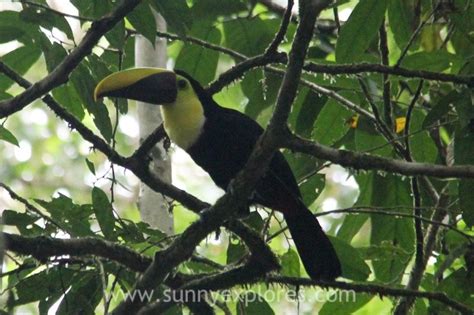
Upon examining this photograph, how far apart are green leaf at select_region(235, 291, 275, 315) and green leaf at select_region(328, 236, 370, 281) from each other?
398 millimetres

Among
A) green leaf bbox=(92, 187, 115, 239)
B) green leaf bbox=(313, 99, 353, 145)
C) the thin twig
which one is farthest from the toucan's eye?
green leaf bbox=(92, 187, 115, 239)

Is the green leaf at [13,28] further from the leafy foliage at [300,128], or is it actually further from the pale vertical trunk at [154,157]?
the pale vertical trunk at [154,157]

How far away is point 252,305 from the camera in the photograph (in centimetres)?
358

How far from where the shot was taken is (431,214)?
4348 mm

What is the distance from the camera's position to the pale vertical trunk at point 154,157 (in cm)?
423

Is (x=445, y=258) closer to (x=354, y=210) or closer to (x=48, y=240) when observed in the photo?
(x=354, y=210)

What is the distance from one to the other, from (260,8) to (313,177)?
1.85 meters

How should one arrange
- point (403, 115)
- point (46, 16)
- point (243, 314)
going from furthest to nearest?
point (403, 115) < point (243, 314) < point (46, 16)

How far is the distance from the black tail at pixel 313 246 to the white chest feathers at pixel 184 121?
0.55 m

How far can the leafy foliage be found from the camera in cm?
324

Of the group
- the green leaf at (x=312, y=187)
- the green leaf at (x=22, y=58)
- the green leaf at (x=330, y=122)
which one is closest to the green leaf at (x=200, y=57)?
the green leaf at (x=330, y=122)

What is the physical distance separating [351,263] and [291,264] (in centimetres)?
26

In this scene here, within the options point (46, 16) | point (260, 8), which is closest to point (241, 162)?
point (46, 16)

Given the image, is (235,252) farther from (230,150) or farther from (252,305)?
(230,150)
